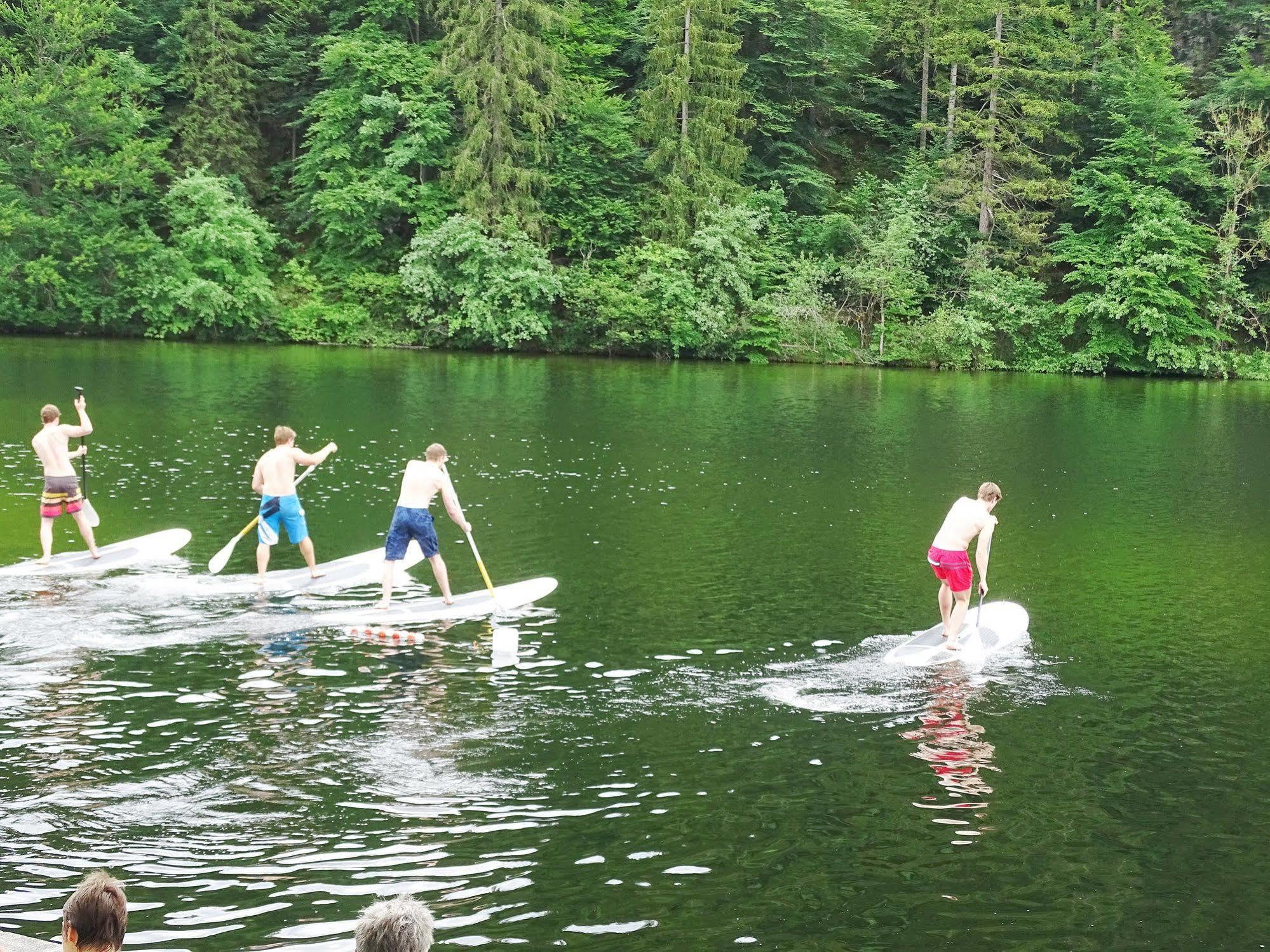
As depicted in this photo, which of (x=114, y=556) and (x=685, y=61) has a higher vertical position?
(x=685, y=61)

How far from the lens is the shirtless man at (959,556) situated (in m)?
13.3

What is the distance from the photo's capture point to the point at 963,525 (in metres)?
13.5

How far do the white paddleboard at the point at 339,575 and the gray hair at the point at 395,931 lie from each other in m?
10.8

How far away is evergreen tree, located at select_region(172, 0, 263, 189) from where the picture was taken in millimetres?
53094

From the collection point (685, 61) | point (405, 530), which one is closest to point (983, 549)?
point (405, 530)

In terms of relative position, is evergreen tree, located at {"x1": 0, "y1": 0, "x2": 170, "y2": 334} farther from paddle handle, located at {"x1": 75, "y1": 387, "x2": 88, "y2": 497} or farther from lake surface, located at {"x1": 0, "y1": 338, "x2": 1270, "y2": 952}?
lake surface, located at {"x1": 0, "y1": 338, "x2": 1270, "y2": 952}

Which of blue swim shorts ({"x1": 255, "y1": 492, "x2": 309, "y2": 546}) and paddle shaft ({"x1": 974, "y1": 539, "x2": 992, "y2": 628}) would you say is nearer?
paddle shaft ({"x1": 974, "y1": 539, "x2": 992, "y2": 628})

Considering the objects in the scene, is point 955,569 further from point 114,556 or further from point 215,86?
point 215,86

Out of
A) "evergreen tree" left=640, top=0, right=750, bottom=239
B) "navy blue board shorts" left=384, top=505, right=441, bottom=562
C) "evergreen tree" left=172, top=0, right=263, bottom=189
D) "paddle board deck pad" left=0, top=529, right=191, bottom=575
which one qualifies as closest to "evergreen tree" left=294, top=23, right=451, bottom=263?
"evergreen tree" left=172, top=0, right=263, bottom=189

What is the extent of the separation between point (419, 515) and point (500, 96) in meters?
38.5

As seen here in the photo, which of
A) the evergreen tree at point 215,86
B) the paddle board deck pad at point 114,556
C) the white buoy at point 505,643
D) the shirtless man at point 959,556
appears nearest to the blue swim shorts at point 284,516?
the paddle board deck pad at point 114,556

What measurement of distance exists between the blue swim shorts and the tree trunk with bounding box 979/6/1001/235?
4275cm

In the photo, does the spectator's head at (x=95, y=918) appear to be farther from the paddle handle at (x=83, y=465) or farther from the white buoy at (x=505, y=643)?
the paddle handle at (x=83, y=465)

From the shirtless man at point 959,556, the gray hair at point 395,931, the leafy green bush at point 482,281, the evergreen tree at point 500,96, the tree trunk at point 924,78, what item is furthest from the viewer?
the tree trunk at point 924,78
